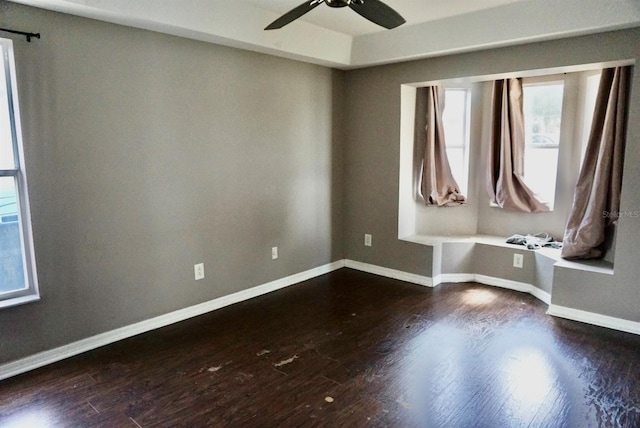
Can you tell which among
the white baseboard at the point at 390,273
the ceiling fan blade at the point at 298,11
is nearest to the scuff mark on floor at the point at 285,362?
the white baseboard at the point at 390,273

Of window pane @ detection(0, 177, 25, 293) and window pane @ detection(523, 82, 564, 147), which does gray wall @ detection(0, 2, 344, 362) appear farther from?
window pane @ detection(523, 82, 564, 147)

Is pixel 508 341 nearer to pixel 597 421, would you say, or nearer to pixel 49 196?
pixel 597 421

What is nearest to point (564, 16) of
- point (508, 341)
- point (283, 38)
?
point (283, 38)

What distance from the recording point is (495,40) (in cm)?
348

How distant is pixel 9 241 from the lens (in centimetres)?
270

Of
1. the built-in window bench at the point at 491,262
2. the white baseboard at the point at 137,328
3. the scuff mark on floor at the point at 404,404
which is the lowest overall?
the scuff mark on floor at the point at 404,404

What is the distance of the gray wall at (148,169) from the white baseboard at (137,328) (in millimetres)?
52

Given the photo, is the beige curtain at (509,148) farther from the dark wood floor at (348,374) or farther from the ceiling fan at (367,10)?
the ceiling fan at (367,10)

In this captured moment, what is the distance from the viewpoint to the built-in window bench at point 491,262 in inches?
155

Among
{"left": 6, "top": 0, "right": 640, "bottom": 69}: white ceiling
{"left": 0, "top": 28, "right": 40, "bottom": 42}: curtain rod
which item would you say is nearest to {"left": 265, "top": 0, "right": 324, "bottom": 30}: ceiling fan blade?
{"left": 6, "top": 0, "right": 640, "bottom": 69}: white ceiling

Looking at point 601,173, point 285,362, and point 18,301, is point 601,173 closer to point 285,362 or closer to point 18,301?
point 285,362

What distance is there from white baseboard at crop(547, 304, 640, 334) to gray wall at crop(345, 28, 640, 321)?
0.14 ft

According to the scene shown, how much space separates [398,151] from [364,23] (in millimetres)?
1288

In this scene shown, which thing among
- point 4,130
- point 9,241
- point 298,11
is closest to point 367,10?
point 298,11
